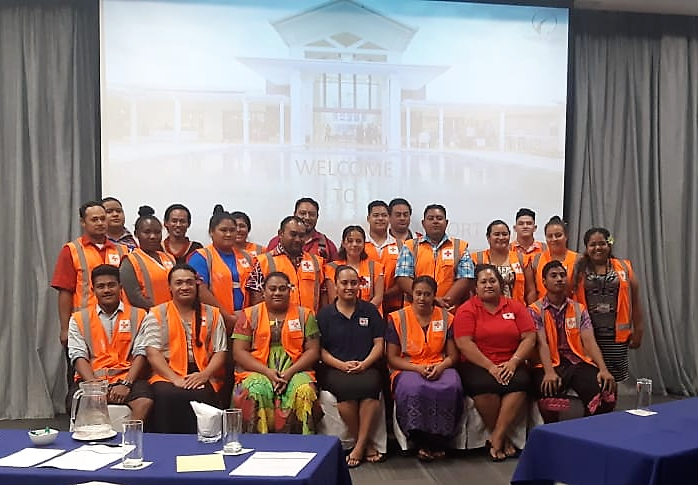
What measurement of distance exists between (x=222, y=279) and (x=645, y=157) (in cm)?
360

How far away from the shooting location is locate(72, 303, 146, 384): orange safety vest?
383 cm

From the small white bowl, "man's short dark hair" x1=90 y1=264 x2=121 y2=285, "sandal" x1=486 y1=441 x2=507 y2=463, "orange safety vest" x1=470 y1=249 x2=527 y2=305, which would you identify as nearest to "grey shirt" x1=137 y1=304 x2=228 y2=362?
"man's short dark hair" x1=90 y1=264 x2=121 y2=285

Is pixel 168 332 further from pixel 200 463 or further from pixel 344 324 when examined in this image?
pixel 200 463

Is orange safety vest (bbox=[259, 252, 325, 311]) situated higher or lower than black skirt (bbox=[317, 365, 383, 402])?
higher

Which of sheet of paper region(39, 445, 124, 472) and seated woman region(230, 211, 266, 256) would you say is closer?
sheet of paper region(39, 445, 124, 472)

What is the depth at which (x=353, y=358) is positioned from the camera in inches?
163

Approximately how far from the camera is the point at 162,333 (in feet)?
12.6

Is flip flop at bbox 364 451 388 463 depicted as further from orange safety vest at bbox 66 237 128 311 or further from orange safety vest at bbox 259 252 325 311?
orange safety vest at bbox 66 237 128 311

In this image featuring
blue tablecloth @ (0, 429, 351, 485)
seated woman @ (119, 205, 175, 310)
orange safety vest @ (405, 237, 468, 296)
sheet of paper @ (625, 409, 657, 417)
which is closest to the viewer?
blue tablecloth @ (0, 429, 351, 485)

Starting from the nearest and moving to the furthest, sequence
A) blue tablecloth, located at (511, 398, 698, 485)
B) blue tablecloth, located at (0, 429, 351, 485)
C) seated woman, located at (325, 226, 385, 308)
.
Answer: blue tablecloth, located at (0, 429, 351, 485), blue tablecloth, located at (511, 398, 698, 485), seated woman, located at (325, 226, 385, 308)

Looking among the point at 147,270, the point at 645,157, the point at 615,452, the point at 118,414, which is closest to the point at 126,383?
the point at 118,414

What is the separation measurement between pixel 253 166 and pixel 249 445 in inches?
124

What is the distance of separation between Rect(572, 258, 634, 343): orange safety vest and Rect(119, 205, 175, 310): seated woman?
2.50 m

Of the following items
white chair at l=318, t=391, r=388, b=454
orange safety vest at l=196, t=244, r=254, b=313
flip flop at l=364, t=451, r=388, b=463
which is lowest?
flip flop at l=364, t=451, r=388, b=463
